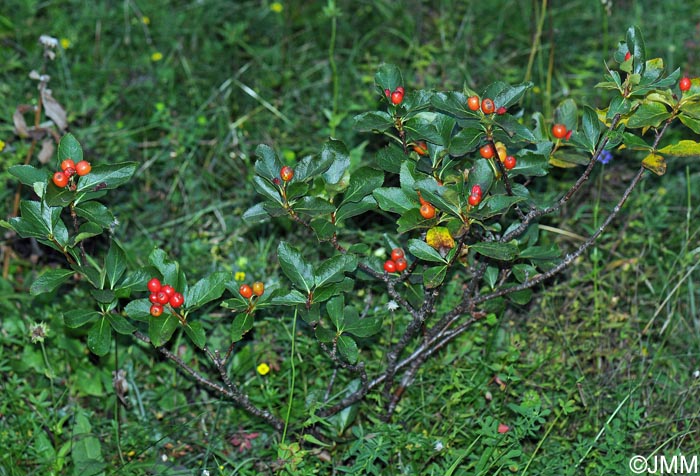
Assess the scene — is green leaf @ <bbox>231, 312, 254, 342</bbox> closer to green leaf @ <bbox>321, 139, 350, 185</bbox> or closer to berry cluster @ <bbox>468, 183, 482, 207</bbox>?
green leaf @ <bbox>321, 139, 350, 185</bbox>

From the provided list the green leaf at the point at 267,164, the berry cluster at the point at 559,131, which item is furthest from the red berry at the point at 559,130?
the green leaf at the point at 267,164

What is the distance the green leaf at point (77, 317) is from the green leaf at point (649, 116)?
5.24ft

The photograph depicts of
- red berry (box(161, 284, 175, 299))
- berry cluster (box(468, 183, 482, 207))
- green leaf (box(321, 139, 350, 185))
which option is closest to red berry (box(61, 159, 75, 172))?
red berry (box(161, 284, 175, 299))

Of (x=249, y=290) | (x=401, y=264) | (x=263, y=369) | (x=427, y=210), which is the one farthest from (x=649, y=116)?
(x=263, y=369)

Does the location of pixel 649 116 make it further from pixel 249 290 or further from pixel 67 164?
pixel 67 164

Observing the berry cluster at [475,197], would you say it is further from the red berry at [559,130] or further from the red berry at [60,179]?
the red berry at [60,179]

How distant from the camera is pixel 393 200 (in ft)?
7.16

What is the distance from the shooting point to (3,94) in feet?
11.6

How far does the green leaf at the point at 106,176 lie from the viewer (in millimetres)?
2191

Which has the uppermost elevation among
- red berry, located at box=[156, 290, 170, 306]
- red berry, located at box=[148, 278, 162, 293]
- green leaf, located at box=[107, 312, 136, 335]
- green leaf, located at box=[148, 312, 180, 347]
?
red berry, located at box=[148, 278, 162, 293]

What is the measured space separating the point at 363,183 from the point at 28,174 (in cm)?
92

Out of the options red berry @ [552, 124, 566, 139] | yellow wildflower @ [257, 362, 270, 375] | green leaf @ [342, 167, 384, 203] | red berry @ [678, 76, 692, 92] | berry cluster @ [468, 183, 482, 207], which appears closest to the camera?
berry cluster @ [468, 183, 482, 207]

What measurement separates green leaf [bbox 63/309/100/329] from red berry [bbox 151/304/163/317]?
20 cm

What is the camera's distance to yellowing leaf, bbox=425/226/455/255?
216cm
